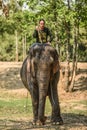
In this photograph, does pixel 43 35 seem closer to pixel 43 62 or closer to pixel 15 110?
pixel 43 62

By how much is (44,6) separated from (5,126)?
1380 centimetres

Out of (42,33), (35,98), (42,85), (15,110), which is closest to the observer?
(42,85)

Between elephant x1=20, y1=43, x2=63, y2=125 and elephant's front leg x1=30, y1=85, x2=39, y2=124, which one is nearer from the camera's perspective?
elephant x1=20, y1=43, x2=63, y2=125

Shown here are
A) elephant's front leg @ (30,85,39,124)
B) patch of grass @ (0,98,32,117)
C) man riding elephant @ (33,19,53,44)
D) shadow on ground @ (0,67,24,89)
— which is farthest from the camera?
shadow on ground @ (0,67,24,89)

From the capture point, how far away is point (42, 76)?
35.1 ft

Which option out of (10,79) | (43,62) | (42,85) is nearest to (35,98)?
(42,85)

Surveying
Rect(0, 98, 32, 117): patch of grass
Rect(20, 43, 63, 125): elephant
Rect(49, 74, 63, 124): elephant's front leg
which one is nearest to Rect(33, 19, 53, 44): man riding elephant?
Rect(20, 43, 63, 125): elephant

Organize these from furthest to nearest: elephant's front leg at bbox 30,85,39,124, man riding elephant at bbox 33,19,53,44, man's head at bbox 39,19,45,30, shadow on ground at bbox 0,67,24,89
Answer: shadow on ground at bbox 0,67,24,89 < man riding elephant at bbox 33,19,53,44 < man's head at bbox 39,19,45,30 < elephant's front leg at bbox 30,85,39,124

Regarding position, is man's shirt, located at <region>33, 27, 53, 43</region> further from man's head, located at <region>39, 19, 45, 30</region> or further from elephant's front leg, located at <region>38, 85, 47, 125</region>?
elephant's front leg, located at <region>38, 85, 47, 125</region>

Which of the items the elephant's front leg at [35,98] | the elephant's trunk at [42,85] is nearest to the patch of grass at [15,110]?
the elephant's front leg at [35,98]

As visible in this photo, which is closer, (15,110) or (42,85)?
(42,85)

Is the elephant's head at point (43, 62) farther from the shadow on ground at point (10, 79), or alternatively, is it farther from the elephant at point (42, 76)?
the shadow on ground at point (10, 79)

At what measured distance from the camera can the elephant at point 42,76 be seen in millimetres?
10750

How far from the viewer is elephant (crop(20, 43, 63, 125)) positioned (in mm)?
10750
